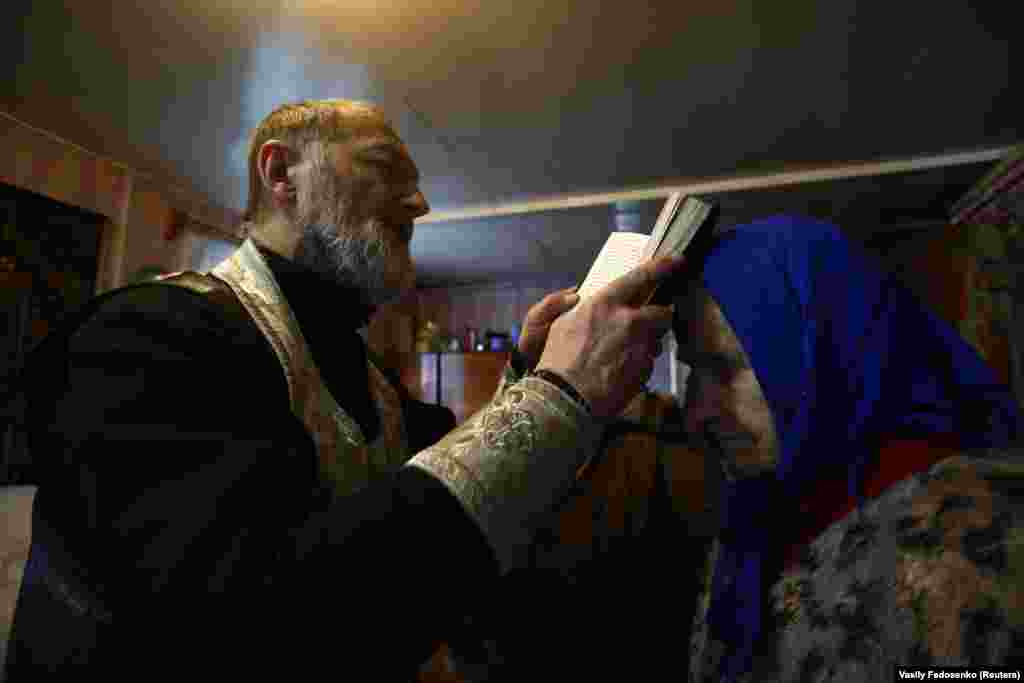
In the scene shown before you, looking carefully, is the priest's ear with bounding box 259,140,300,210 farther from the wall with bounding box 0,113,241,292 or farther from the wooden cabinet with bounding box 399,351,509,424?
the wooden cabinet with bounding box 399,351,509,424

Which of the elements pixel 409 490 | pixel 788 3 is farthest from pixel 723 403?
pixel 788 3

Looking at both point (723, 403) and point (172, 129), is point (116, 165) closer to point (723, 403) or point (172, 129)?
point (172, 129)

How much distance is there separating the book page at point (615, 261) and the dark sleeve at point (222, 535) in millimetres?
362

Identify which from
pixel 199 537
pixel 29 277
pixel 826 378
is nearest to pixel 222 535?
pixel 199 537

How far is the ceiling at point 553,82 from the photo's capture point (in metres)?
1.45

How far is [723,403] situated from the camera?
0.75 metres

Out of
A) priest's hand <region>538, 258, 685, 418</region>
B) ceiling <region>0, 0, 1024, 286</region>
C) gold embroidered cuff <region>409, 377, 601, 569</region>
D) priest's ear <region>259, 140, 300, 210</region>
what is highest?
ceiling <region>0, 0, 1024, 286</region>

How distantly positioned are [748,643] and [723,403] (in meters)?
0.30

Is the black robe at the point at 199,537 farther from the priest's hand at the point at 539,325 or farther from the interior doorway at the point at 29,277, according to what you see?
the interior doorway at the point at 29,277

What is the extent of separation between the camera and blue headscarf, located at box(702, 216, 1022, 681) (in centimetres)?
63

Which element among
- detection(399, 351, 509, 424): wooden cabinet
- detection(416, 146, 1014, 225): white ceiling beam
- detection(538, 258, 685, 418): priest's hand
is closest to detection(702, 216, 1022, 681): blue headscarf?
detection(538, 258, 685, 418): priest's hand

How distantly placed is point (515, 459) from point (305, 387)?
430 millimetres

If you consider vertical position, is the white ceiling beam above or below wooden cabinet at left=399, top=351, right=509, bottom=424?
above

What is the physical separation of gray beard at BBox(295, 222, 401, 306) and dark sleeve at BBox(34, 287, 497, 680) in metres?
0.39
